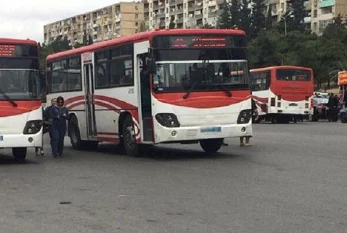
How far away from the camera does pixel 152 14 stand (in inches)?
6161

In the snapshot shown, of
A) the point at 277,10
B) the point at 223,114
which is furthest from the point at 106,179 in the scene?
the point at 277,10

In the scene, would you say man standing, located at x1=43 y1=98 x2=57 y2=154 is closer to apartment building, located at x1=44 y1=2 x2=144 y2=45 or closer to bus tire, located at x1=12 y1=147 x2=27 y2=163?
bus tire, located at x1=12 y1=147 x2=27 y2=163

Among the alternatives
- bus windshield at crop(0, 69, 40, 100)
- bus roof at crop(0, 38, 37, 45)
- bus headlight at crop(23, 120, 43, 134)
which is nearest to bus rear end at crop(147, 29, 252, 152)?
bus headlight at crop(23, 120, 43, 134)

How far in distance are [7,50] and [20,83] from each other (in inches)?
33.3

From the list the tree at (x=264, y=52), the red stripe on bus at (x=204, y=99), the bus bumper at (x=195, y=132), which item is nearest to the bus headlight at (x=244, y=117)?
the bus bumper at (x=195, y=132)

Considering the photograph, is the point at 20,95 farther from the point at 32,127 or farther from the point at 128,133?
the point at 128,133

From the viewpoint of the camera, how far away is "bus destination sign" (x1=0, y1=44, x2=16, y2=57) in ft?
51.4

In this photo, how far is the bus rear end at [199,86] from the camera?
51.2ft

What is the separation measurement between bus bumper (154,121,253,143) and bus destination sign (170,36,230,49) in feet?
6.31

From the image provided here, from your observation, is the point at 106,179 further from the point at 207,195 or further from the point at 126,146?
the point at 126,146

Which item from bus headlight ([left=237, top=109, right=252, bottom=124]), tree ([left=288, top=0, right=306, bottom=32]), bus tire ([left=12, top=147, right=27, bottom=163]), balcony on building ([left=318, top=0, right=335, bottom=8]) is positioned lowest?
bus tire ([left=12, top=147, right=27, bottom=163])

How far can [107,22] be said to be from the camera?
521 ft

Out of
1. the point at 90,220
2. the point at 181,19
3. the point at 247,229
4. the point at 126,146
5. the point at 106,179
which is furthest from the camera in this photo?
the point at 181,19

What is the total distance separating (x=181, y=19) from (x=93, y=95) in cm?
13035
